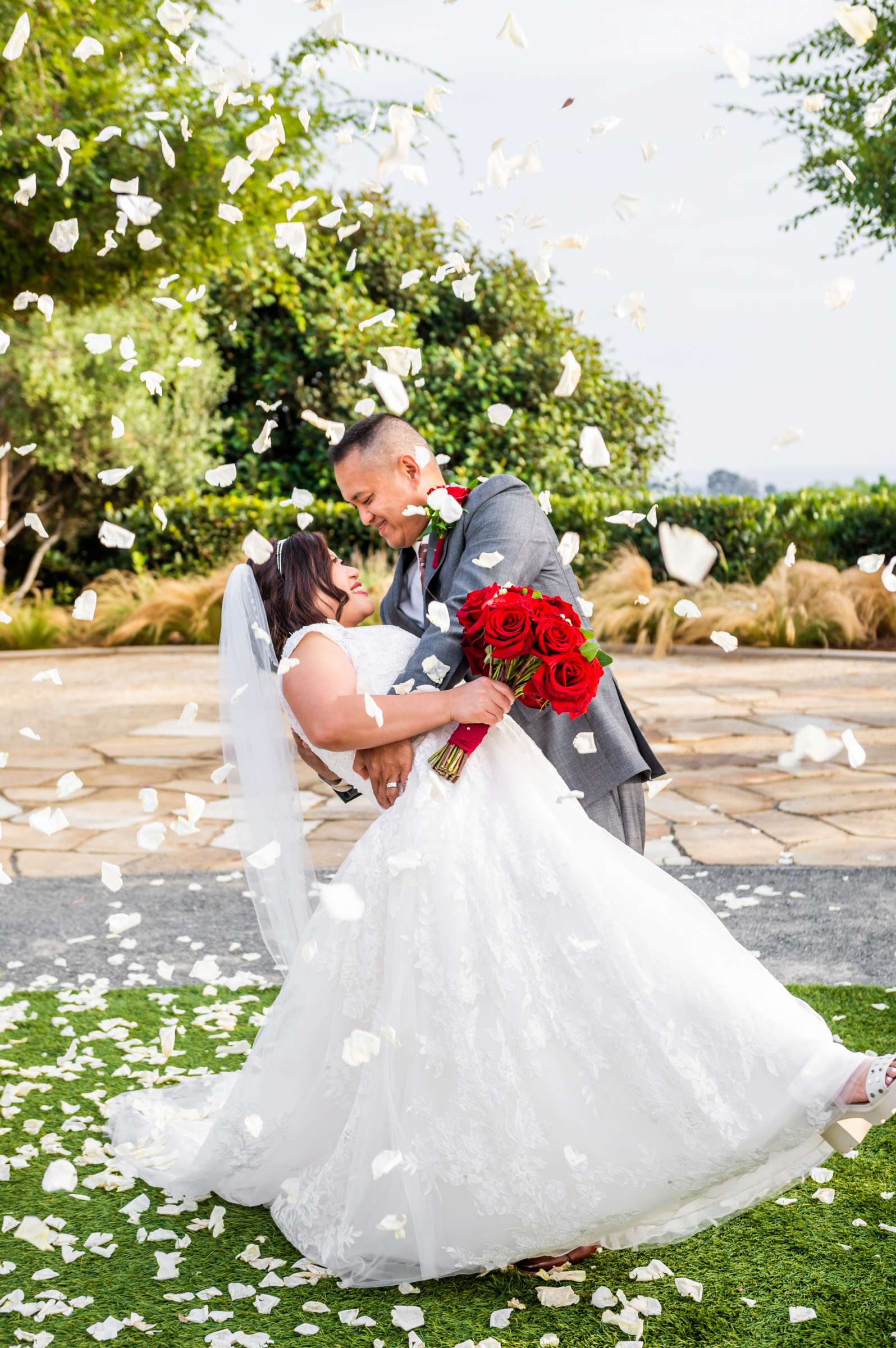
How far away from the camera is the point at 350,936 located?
107 inches

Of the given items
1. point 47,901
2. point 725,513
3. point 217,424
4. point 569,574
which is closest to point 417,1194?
point 569,574

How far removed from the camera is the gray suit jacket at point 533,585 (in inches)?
109

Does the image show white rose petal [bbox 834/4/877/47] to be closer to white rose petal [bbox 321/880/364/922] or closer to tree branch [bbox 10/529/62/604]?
white rose petal [bbox 321/880/364/922]

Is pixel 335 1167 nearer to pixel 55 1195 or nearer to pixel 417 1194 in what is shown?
pixel 417 1194

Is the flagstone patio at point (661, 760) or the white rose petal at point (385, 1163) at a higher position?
the white rose petal at point (385, 1163)

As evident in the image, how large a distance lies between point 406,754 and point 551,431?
13580 mm

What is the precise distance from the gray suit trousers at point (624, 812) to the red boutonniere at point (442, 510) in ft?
2.30

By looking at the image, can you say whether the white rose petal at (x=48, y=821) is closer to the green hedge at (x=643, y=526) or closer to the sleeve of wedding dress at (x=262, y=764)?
the sleeve of wedding dress at (x=262, y=764)

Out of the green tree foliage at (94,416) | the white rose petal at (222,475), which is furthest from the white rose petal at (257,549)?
the green tree foliage at (94,416)

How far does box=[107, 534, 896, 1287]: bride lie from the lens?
7.85 feet

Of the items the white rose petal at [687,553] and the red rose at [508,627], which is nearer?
the white rose petal at [687,553]

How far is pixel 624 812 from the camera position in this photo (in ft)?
9.89

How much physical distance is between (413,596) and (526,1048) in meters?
1.26

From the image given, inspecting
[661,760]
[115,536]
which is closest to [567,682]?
[115,536]
